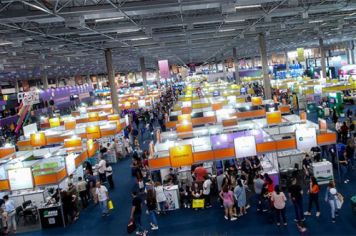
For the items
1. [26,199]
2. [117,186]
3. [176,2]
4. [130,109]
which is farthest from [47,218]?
[130,109]

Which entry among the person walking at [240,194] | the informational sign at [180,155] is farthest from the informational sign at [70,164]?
the person walking at [240,194]

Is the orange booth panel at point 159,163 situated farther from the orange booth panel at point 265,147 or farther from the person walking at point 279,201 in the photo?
the person walking at point 279,201

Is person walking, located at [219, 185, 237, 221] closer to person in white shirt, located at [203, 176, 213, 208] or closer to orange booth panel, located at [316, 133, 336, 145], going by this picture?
person in white shirt, located at [203, 176, 213, 208]

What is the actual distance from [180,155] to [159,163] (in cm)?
72

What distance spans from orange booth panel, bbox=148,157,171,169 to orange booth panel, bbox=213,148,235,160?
5.16 feet

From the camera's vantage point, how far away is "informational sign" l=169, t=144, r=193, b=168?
41.1ft

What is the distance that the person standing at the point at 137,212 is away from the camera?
1015cm

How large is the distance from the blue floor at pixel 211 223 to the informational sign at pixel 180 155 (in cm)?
151

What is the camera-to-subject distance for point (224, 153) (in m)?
12.8

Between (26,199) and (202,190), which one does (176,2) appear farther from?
(26,199)

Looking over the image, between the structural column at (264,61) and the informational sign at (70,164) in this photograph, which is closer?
the informational sign at (70,164)

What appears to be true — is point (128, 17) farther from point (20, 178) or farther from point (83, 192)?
point (20, 178)

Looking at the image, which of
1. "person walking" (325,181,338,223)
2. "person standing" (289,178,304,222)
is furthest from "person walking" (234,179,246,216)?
"person walking" (325,181,338,223)

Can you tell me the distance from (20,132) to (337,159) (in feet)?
92.6
